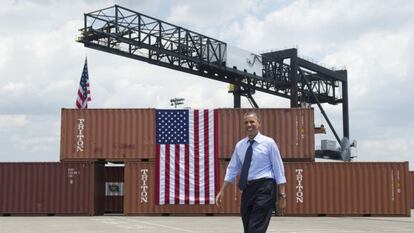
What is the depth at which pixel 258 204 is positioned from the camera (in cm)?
641

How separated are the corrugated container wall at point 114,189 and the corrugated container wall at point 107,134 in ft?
7.00

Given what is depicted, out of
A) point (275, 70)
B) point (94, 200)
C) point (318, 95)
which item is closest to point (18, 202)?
point (94, 200)

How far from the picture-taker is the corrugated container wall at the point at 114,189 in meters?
28.4

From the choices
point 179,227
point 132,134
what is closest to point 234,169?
point 179,227

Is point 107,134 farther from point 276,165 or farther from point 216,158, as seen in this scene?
point 276,165

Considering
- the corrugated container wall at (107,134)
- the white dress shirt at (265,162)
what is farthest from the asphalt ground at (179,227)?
the white dress shirt at (265,162)

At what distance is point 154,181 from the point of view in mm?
26109

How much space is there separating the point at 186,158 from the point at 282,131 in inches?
175

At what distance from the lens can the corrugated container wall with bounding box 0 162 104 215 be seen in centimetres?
2644

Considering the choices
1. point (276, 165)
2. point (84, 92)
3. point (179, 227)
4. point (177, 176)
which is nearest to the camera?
point (276, 165)

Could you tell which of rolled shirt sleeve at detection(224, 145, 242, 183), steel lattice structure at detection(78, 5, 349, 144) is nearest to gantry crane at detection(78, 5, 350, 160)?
steel lattice structure at detection(78, 5, 349, 144)

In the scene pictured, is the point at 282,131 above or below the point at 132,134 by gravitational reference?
above

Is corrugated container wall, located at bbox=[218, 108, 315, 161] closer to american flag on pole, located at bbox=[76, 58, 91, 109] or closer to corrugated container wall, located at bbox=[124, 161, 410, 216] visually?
corrugated container wall, located at bbox=[124, 161, 410, 216]

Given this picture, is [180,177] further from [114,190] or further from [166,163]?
[114,190]
